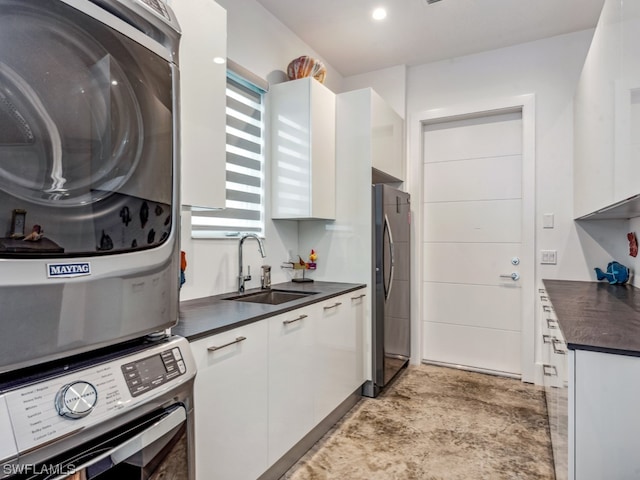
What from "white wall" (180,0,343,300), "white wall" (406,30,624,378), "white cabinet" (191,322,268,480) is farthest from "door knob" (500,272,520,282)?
"white cabinet" (191,322,268,480)

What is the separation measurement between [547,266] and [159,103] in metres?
3.21

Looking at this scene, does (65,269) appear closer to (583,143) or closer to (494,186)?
(583,143)

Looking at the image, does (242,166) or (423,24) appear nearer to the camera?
(242,166)

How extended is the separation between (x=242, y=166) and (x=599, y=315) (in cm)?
219

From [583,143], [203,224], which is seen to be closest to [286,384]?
[203,224]

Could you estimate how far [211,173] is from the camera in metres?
1.75

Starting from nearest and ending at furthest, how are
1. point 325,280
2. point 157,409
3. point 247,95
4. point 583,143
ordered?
point 157,409 → point 583,143 → point 247,95 → point 325,280

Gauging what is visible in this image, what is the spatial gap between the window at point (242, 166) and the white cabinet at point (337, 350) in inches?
31.9

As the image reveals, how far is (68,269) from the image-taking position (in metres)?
0.77

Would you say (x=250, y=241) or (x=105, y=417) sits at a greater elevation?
(x=250, y=241)

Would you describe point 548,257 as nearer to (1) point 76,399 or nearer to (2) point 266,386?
(2) point 266,386

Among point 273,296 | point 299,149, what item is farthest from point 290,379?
point 299,149

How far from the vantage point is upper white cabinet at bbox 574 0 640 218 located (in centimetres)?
146

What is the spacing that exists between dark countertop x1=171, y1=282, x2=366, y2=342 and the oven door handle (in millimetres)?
381
